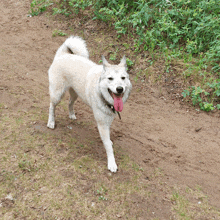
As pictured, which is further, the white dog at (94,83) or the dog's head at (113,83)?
the white dog at (94,83)

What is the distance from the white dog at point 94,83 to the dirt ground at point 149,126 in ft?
2.10

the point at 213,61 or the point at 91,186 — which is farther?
the point at 213,61

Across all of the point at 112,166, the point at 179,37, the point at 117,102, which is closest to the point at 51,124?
the point at 112,166

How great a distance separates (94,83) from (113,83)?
1.56 feet

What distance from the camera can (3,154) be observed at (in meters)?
3.54

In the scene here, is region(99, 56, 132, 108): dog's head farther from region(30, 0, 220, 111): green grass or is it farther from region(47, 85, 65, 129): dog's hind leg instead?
region(30, 0, 220, 111): green grass

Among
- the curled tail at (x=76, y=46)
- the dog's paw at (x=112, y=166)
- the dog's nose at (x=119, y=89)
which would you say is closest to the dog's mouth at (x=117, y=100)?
the dog's nose at (x=119, y=89)

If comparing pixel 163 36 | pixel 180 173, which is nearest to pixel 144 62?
pixel 163 36

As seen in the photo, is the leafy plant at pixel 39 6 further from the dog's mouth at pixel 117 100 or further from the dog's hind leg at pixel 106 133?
the dog's mouth at pixel 117 100

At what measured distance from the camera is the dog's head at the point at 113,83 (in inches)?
123

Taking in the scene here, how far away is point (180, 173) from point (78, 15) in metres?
7.18

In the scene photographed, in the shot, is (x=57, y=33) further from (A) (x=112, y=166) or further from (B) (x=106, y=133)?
(A) (x=112, y=166)

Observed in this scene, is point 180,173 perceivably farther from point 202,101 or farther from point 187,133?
point 202,101

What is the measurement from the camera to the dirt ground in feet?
12.2
